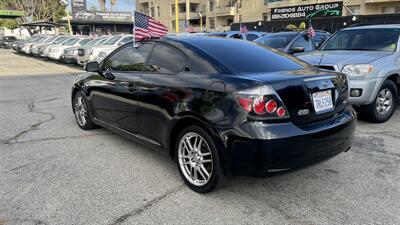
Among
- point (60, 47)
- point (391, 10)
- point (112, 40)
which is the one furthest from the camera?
point (391, 10)

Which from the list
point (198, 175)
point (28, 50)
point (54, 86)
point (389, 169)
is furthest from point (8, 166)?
point (28, 50)

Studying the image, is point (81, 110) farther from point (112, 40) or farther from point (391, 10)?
point (391, 10)

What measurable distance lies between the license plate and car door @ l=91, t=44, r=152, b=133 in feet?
6.67

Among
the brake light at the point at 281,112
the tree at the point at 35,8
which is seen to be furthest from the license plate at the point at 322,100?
the tree at the point at 35,8

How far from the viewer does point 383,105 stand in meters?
5.97

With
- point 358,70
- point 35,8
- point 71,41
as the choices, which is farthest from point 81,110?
point 35,8

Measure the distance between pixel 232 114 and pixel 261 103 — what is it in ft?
0.87

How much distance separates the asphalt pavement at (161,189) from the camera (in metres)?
3.08

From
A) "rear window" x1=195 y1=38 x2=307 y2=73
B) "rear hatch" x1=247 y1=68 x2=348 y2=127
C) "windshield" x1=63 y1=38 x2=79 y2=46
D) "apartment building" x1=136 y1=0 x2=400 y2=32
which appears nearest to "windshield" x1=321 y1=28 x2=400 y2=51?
"rear window" x1=195 y1=38 x2=307 y2=73

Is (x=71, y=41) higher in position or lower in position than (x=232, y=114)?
higher

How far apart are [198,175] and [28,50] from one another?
25892 mm

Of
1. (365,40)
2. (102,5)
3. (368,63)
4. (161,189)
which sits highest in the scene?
(102,5)

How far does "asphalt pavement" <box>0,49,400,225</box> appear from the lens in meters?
3.08

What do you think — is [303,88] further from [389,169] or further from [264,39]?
[264,39]
